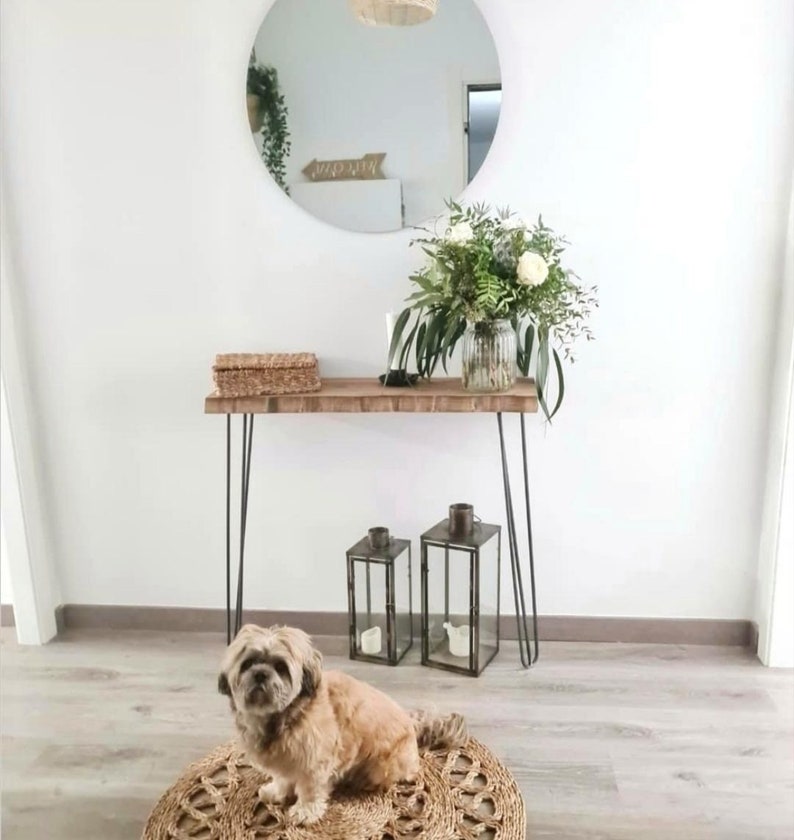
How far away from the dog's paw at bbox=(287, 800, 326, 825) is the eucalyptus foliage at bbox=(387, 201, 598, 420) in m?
1.07

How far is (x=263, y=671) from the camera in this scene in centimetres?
143

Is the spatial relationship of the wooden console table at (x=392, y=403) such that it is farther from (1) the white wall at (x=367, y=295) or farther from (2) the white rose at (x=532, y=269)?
(2) the white rose at (x=532, y=269)

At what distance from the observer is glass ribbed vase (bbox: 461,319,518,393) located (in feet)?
6.35

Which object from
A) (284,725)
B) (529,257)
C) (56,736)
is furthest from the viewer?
(56,736)

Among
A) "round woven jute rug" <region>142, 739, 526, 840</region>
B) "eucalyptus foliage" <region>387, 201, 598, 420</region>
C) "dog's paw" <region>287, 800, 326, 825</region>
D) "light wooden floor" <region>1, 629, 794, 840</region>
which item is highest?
"eucalyptus foliage" <region>387, 201, 598, 420</region>

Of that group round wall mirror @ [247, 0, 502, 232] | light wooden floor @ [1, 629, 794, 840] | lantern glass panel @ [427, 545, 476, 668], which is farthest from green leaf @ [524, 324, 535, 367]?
light wooden floor @ [1, 629, 794, 840]

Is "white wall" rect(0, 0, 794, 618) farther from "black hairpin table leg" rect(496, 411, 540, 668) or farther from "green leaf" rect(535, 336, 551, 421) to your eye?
"green leaf" rect(535, 336, 551, 421)

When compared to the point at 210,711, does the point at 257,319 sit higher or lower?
higher

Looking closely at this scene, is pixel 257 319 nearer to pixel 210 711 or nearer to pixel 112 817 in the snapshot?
pixel 210 711

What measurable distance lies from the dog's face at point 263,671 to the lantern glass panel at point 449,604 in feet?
2.59

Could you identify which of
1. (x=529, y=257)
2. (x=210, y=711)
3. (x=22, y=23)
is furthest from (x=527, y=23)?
(x=210, y=711)

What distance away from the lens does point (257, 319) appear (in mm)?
2275

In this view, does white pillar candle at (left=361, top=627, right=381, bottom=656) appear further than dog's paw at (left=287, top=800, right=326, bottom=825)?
Yes

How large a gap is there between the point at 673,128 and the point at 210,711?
1972mm
